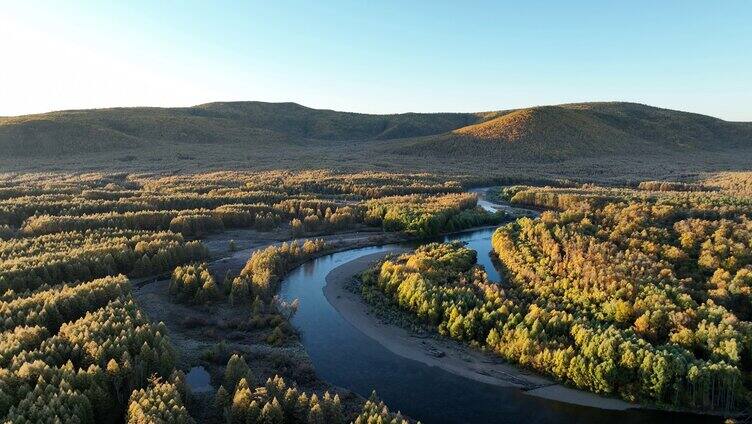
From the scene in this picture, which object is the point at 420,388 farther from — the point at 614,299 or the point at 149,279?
the point at 149,279

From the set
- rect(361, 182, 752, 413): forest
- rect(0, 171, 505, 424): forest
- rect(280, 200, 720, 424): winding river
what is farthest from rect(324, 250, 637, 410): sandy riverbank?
rect(0, 171, 505, 424): forest

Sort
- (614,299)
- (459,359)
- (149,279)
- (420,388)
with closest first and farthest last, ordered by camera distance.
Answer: (420,388), (459,359), (614,299), (149,279)

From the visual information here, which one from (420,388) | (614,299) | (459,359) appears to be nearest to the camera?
(420,388)

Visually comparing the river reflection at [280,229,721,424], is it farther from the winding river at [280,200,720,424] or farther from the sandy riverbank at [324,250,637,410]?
the sandy riverbank at [324,250,637,410]

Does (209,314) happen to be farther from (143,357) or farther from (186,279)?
(143,357)

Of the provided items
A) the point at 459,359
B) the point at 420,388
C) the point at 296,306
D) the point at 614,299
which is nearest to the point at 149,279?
the point at 296,306

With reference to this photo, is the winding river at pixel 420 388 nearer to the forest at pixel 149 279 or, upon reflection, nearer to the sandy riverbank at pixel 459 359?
Result: the sandy riverbank at pixel 459 359
